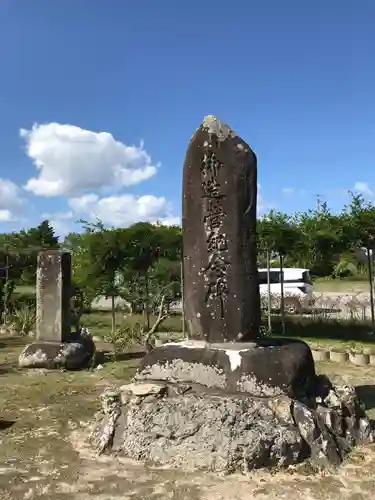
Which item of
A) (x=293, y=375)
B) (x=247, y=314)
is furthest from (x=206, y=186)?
(x=293, y=375)

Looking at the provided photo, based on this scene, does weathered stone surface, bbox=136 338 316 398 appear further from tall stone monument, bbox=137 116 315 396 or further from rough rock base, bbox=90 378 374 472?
rough rock base, bbox=90 378 374 472

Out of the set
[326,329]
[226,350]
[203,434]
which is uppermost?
[226,350]

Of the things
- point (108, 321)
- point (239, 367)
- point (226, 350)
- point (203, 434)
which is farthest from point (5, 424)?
point (108, 321)

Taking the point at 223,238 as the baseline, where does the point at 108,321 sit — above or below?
below

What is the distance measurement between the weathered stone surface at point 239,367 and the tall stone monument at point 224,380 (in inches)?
0.4

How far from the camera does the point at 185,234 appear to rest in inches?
233

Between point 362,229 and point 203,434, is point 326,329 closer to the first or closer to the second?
point 362,229

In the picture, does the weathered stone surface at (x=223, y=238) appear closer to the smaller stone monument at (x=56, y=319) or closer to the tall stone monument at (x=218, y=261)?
the tall stone monument at (x=218, y=261)

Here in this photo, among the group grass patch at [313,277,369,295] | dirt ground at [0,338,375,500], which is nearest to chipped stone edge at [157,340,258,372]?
dirt ground at [0,338,375,500]

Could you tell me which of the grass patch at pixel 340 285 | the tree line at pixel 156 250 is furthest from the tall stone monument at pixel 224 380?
the grass patch at pixel 340 285

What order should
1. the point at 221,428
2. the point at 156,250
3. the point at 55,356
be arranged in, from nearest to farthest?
the point at 221,428
the point at 55,356
the point at 156,250

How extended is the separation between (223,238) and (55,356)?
216 inches

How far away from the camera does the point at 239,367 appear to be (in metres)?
5.20

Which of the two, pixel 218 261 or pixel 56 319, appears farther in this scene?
pixel 56 319
